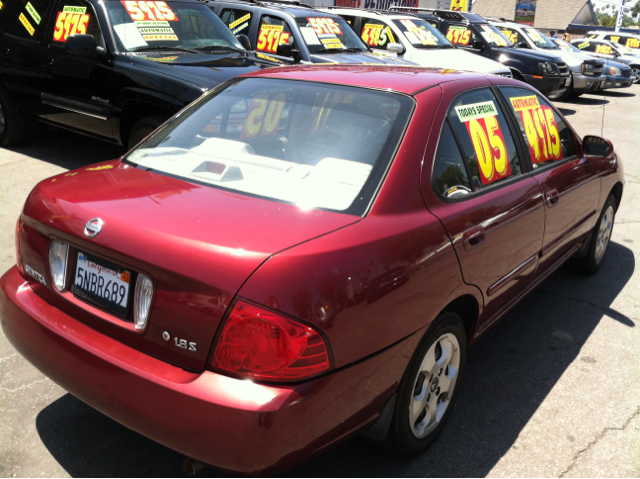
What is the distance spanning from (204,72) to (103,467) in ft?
14.0

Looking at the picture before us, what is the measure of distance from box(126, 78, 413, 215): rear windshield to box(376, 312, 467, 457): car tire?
679 millimetres

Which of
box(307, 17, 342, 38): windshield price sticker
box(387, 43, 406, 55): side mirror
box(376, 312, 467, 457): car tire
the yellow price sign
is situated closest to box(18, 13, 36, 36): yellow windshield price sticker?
box(307, 17, 342, 38): windshield price sticker

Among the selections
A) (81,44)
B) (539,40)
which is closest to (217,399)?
(81,44)

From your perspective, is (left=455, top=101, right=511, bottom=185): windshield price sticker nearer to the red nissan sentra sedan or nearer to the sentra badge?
the red nissan sentra sedan

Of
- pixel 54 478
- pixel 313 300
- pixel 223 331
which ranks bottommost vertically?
pixel 54 478

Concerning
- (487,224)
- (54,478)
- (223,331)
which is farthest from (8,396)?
(487,224)

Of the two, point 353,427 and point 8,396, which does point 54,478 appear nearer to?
point 8,396

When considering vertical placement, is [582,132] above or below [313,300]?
above

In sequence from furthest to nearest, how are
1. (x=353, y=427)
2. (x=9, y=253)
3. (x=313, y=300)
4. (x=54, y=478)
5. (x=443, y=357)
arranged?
(x=9, y=253), (x=443, y=357), (x=54, y=478), (x=353, y=427), (x=313, y=300)

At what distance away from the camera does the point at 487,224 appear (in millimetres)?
2842

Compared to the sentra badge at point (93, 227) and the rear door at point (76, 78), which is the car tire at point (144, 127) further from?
the sentra badge at point (93, 227)

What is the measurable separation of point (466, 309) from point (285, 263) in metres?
1.31

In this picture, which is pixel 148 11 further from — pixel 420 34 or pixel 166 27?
pixel 420 34

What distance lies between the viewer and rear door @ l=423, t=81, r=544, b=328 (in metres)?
2.67
